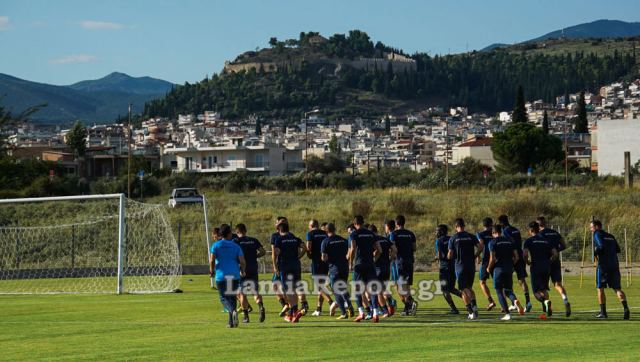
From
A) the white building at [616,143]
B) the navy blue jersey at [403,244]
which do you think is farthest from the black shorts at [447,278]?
the white building at [616,143]

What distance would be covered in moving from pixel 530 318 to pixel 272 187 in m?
81.8

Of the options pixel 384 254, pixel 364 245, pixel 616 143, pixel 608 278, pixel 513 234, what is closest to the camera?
pixel 608 278

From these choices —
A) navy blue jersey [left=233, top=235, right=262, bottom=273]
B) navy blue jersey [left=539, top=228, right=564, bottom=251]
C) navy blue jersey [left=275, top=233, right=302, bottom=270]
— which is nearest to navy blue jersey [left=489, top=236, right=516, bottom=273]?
navy blue jersey [left=539, top=228, right=564, bottom=251]

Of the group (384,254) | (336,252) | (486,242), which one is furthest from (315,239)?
(486,242)

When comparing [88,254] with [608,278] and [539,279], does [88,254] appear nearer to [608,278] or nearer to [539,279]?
[539,279]

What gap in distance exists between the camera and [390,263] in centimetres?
2402

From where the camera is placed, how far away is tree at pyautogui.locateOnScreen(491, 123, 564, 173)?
12100 cm

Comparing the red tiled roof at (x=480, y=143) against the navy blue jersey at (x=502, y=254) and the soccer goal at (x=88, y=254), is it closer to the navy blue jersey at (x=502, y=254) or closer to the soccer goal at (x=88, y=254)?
the soccer goal at (x=88, y=254)

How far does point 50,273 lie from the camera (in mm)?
42312

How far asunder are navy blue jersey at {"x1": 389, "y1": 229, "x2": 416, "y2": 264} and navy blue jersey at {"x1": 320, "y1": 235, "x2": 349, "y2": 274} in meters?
2.18

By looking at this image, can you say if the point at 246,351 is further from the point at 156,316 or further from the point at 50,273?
the point at 50,273

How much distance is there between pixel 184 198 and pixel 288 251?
167 feet

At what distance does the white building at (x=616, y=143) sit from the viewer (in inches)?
4296

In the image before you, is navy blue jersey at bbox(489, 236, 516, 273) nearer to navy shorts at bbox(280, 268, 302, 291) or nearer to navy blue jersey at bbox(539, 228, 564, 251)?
navy blue jersey at bbox(539, 228, 564, 251)
